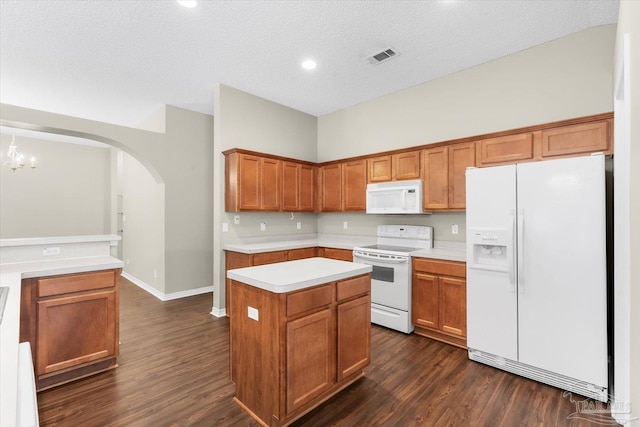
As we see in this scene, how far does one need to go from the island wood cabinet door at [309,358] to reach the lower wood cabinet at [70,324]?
1.82 meters

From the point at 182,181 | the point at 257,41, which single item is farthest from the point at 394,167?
the point at 182,181

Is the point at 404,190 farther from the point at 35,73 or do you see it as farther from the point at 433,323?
the point at 35,73

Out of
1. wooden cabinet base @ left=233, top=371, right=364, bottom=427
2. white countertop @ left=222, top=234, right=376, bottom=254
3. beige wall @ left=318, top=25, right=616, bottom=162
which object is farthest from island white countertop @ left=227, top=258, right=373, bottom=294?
beige wall @ left=318, top=25, right=616, bottom=162

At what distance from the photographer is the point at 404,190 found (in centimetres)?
390

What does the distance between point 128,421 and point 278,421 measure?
105 cm

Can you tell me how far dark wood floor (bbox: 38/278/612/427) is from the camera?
205 centimetres

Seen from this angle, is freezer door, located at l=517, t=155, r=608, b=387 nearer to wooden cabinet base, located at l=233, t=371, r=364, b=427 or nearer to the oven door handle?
the oven door handle

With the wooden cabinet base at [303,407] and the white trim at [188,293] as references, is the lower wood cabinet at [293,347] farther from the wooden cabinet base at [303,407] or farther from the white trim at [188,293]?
the white trim at [188,293]

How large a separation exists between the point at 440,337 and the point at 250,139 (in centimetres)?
373

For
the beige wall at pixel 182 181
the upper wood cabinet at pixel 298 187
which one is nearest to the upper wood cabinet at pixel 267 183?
the upper wood cabinet at pixel 298 187

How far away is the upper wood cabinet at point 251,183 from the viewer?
13.7 feet

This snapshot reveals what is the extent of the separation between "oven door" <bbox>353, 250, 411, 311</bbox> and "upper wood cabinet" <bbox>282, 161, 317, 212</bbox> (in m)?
1.56

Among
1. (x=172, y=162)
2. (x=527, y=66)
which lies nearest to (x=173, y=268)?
(x=172, y=162)

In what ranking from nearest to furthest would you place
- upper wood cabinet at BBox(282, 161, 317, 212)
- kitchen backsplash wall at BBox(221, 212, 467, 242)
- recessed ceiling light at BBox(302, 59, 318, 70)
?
recessed ceiling light at BBox(302, 59, 318, 70) < kitchen backsplash wall at BBox(221, 212, 467, 242) < upper wood cabinet at BBox(282, 161, 317, 212)
